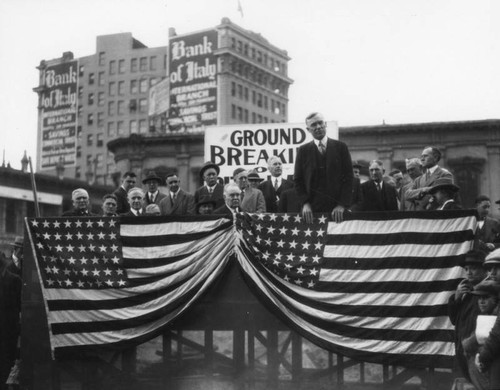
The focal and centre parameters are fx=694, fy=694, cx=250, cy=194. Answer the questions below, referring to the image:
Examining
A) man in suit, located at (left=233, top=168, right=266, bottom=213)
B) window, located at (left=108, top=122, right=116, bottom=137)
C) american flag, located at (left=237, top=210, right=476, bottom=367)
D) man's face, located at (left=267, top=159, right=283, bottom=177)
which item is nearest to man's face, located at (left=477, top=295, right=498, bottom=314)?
american flag, located at (left=237, top=210, right=476, bottom=367)

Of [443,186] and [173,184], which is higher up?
[173,184]

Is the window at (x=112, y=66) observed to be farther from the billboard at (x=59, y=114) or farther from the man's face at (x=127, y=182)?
the man's face at (x=127, y=182)

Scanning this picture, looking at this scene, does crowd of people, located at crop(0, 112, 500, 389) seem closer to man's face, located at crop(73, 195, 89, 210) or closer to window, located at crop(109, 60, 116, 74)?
man's face, located at crop(73, 195, 89, 210)

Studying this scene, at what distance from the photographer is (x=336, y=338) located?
24.0 feet

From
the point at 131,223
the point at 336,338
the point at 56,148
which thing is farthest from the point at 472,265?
the point at 56,148

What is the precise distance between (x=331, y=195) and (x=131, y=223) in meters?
2.31

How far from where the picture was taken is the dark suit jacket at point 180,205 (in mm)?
9727

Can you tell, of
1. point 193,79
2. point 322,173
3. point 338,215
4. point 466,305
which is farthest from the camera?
point 193,79

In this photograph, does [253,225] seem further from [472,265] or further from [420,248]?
[472,265]

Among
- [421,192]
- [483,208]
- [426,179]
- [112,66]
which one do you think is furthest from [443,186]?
[112,66]

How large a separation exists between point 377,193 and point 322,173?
2202 mm

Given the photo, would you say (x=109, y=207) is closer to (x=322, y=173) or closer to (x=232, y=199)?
(x=232, y=199)

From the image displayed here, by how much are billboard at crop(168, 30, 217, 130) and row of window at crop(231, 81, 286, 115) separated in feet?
29.3

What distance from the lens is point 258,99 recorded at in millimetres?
106188
